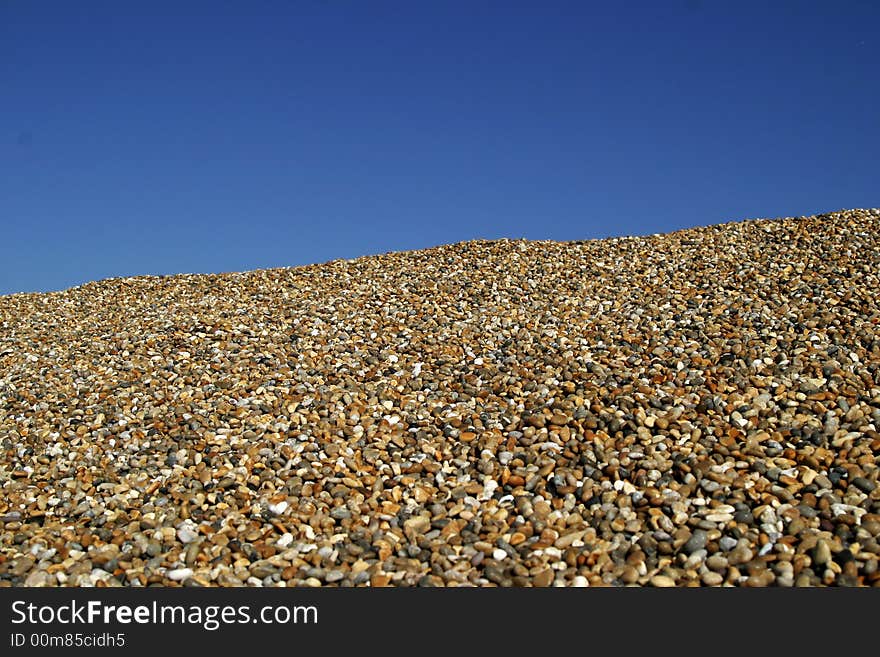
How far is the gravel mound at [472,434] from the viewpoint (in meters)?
4.78

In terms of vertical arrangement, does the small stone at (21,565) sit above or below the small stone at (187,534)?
below

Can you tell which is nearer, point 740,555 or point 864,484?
point 740,555

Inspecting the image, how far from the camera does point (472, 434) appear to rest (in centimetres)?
631

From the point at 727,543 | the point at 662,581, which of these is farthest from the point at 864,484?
the point at 662,581

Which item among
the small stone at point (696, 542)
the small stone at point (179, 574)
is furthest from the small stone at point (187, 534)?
the small stone at point (696, 542)

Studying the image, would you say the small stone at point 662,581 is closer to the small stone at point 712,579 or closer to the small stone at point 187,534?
the small stone at point 712,579

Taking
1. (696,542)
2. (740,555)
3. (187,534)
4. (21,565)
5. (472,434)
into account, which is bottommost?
(740,555)

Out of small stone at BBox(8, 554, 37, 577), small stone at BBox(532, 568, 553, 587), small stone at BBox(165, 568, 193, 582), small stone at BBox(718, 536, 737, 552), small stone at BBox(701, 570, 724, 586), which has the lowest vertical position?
small stone at BBox(701, 570, 724, 586)

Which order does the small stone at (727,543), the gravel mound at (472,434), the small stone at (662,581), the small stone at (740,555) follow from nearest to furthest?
the small stone at (662,581) → the small stone at (740,555) → the small stone at (727,543) → the gravel mound at (472,434)

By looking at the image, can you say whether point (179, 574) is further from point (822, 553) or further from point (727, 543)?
point (822, 553)

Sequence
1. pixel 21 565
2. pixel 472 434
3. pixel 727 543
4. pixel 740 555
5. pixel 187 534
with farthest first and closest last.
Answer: pixel 472 434 < pixel 187 534 < pixel 21 565 < pixel 727 543 < pixel 740 555

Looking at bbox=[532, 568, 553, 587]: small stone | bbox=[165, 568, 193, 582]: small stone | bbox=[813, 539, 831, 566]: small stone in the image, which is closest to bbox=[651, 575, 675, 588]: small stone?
bbox=[532, 568, 553, 587]: small stone

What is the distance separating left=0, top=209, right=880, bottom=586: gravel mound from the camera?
15.7ft

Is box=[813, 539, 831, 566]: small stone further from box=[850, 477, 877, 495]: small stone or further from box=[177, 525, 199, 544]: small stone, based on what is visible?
box=[177, 525, 199, 544]: small stone
